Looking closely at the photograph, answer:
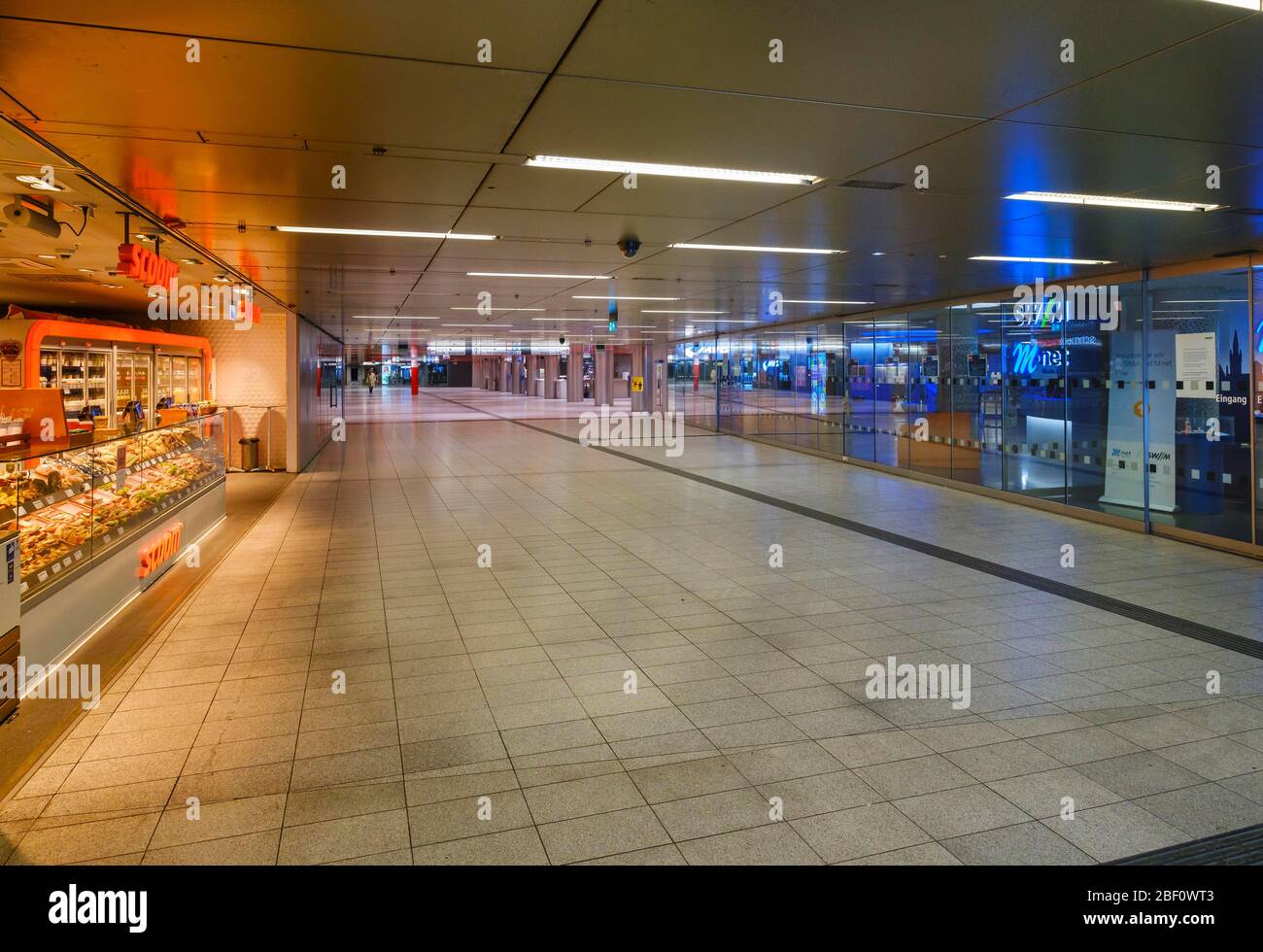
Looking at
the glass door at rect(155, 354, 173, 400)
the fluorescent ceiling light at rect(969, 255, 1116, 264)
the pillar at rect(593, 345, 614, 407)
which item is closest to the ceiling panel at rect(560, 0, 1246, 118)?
the fluorescent ceiling light at rect(969, 255, 1116, 264)

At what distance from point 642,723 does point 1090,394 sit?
8.97 meters

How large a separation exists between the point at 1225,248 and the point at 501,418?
23143 mm

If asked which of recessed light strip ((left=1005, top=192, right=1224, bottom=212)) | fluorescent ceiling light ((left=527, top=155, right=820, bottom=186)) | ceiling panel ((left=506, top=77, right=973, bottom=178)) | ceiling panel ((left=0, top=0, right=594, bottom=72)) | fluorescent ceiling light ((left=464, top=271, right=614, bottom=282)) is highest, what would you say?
fluorescent ceiling light ((left=464, top=271, right=614, bottom=282))

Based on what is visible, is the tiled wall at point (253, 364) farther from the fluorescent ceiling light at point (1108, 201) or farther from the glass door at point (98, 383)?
the fluorescent ceiling light at point (1108, 201)

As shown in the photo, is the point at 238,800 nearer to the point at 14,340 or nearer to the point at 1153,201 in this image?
the point at 1153,201

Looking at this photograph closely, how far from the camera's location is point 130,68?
129 inches

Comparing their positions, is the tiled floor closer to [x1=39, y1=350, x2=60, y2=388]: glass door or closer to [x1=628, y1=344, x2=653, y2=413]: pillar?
[x1=39, y1=350, x2=60, y2=388]: glass door

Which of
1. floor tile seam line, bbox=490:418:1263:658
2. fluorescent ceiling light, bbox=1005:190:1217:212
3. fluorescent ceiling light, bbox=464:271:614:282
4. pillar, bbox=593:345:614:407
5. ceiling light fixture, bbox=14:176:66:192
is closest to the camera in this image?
ceiling light fixture, bbox=14:176:66:192

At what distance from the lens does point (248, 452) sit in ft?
48.6

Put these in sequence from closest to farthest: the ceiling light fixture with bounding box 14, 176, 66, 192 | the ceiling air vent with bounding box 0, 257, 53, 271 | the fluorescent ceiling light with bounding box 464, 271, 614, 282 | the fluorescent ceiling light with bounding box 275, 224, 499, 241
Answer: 1. the ceiling light fixture with bounding box 14, 176, 66, 192
2. the fluorescent ceiling light with bounding box 275, 224, 499, 241
3. the ceiling air vent with bounding box 0, 257, 53, 271
4. the fluorescent ceiling light with bounding box 464, 271, 614, 282

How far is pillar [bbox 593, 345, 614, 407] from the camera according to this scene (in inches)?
1385

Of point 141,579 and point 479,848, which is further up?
point 141,579

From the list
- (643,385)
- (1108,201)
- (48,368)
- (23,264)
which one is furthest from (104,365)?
(643,385)
